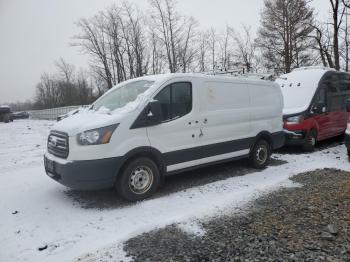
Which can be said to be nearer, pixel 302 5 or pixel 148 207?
pixel 148 207

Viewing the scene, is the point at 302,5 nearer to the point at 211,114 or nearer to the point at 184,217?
the point at 211,114

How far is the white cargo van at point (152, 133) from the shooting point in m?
4.74

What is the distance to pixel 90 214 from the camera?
4.66 m

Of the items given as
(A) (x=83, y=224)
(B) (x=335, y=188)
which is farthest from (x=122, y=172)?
(B) (x=335, y=188)

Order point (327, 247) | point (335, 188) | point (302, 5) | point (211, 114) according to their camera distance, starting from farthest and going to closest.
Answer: point (302, 5) → point (211, 114) → point (335, 188) → point (327, 247)

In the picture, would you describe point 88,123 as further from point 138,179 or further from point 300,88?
point 300,88

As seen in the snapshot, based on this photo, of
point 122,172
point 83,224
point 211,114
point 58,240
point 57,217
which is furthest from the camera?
point 211,114

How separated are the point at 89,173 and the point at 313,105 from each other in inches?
283

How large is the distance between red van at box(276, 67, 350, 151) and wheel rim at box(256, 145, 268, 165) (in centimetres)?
186

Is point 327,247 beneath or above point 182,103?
beneath

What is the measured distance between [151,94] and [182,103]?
2.26 feet

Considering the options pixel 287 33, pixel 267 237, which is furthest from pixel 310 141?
pixel 287 33

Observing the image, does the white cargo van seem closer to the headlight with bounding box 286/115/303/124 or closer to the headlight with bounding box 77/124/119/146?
the headlight with bounding box 77/124/119/146

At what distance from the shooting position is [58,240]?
3.90 meters
